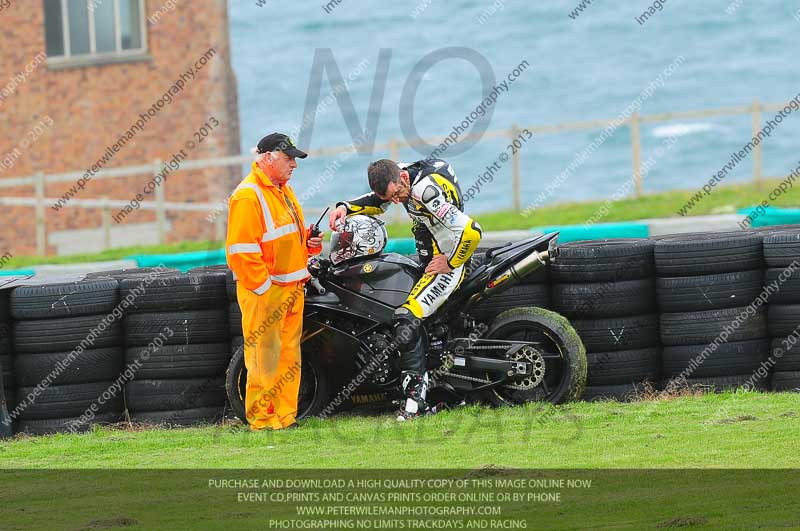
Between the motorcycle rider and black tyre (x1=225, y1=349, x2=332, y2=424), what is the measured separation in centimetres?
65

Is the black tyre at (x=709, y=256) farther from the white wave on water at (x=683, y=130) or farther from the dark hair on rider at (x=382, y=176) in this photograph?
the white wave on water at (x=683, y=130)

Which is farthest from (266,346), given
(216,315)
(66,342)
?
(66,342)

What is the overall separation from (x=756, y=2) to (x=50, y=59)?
64809mm

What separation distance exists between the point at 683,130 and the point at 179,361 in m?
53.9

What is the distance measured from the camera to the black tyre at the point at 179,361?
9.70 meters

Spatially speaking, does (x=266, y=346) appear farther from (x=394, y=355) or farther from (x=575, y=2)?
(x=575, y=2)

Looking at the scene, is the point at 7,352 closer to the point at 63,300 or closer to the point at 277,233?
the point at 63,300

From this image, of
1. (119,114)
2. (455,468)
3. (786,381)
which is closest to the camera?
(455,468)

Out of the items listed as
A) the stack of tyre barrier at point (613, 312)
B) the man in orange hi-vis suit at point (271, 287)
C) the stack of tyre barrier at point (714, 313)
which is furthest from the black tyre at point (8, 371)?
the stack of tyre barrier at point (714, 313)

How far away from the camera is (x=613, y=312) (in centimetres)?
957

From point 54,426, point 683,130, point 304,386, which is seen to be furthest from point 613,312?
point 683,130

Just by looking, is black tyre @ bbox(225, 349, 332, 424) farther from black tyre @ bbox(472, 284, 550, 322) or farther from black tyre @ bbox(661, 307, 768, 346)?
black tyre @ bbox(661, 307, 768, 346)

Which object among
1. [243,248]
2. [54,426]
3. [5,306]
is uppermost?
[243,248]

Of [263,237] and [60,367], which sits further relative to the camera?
[60,367]
